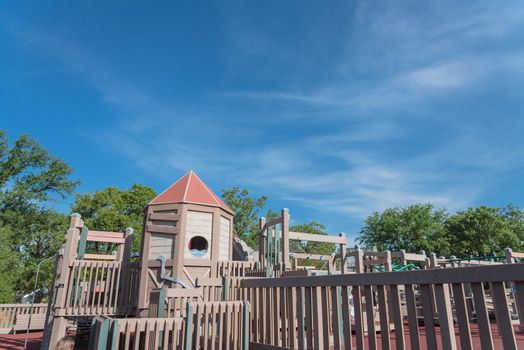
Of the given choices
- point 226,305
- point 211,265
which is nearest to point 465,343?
point 226,305

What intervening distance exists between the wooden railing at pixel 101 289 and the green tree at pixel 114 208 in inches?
840

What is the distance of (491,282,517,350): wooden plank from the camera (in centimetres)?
263

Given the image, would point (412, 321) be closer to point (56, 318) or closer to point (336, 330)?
point (336, 330)

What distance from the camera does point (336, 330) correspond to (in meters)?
4.11

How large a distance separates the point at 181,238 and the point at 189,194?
1.52 meters

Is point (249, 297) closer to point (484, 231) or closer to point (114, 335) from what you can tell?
point (114, 335)

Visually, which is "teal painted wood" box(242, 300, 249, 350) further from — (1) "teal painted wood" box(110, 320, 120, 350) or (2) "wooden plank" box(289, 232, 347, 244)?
(2) "wooden plank" box(289, 232, 347, 244)

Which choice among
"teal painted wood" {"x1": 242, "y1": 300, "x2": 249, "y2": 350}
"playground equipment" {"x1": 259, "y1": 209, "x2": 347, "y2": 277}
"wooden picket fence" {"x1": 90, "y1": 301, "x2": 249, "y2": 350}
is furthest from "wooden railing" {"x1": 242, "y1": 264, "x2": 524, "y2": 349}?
"playground equipment" {"x1": 259, "y1": 209, "x2": 347, "y2": 277}

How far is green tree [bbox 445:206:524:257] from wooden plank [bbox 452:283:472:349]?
1405 inches

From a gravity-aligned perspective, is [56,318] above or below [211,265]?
below

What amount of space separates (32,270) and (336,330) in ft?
101

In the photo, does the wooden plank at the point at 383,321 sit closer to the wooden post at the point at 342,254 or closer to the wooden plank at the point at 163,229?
the wooden plank at the point at 163,229

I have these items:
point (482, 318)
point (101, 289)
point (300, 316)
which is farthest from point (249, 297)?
point (101, 289)

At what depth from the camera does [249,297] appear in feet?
20.5
